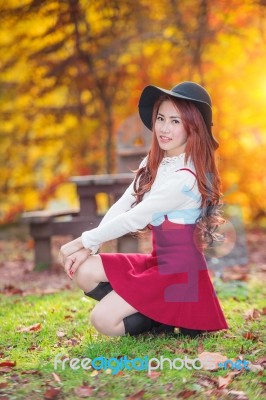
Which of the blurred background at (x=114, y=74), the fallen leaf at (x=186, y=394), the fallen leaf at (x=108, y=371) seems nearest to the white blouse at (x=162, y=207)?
the fallen leaf at (x=108, y=371)

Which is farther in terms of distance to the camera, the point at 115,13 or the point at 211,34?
the point at 115,13

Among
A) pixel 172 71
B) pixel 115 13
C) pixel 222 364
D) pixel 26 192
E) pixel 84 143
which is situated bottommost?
pixel 222 364

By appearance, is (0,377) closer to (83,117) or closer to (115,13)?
(115,13)

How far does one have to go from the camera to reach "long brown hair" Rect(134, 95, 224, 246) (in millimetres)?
3152

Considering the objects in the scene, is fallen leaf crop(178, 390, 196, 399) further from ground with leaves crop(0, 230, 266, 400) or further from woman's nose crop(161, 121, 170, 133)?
woman's nose crop(161, 121, 170, 133)

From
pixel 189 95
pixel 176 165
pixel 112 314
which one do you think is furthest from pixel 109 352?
pixel 189 95

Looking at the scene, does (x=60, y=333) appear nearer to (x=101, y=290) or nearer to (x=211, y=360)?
(x=101, y=290)

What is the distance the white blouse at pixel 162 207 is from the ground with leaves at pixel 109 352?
0.57 m

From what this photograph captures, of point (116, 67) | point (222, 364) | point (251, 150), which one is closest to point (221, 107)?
point (251, 150)

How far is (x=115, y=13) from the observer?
7605mm

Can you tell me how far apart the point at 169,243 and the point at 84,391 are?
96cm

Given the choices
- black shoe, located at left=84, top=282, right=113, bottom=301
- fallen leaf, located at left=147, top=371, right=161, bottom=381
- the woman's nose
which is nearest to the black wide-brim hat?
the woman's nose

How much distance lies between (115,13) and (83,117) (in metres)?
2.03

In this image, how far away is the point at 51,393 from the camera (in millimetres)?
2453
